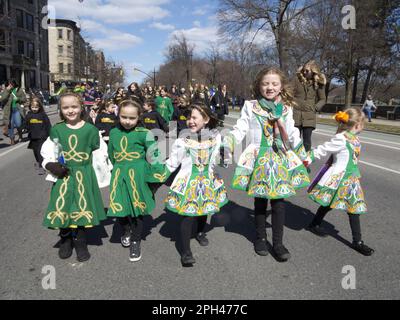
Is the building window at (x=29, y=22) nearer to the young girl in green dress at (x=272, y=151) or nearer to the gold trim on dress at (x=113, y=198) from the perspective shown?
the gold trim on dress at (x=113, y=198)

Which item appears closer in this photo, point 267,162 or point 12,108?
point 267,162

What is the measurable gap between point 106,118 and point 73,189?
3837mm

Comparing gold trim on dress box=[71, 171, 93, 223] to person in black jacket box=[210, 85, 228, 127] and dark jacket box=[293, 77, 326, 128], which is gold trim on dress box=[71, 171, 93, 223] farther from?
person in black jacket box=[210, 85, 228, 127]

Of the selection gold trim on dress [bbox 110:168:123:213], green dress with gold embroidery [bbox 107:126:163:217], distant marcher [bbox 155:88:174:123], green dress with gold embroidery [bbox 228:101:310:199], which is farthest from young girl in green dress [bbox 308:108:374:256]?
distant marcher [bbox 155:88:174:123]

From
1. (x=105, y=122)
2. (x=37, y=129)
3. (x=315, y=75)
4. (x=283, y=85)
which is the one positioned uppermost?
(x=315, y=75)

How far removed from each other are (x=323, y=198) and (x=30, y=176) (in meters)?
5.97

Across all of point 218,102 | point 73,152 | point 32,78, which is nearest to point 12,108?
point 218,102

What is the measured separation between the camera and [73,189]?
3.57 meters

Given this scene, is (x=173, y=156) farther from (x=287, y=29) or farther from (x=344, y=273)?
(x=287, y=29)

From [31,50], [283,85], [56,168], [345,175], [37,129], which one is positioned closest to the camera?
[56,168]

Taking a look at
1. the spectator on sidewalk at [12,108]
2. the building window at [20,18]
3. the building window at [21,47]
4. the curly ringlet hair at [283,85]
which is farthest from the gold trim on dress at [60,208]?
the building window at [21,47]

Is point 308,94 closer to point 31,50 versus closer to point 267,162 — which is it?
point 267,162

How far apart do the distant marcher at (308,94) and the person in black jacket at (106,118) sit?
3325 millimetres

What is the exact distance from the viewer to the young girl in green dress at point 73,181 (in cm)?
354
